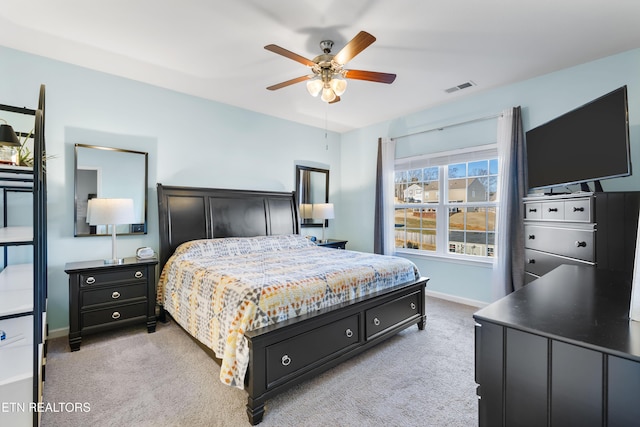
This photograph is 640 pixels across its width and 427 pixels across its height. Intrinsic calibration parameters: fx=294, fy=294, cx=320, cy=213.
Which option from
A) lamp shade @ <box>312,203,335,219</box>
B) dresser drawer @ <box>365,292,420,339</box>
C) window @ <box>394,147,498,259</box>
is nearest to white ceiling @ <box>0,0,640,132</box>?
window @ <box>394,147,498,259</box>

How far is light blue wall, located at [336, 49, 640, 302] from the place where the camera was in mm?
2904

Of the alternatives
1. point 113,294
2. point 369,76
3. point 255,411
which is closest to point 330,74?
point 369,76

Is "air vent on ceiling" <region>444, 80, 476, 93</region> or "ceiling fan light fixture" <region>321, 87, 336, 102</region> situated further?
"air vent on ceiling" <region>444, 80, 476, 93</region>

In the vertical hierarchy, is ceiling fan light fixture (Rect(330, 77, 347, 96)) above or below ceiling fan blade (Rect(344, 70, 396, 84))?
below

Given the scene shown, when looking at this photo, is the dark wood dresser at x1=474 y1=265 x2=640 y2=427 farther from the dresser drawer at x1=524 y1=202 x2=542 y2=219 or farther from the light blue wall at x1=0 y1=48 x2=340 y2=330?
the light blue wall at x1=0 y1=48 x2=340 y2=330

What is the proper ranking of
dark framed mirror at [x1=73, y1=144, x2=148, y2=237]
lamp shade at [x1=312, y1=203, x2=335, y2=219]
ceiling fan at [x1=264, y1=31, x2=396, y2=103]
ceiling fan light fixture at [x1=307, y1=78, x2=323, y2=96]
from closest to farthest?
1. ceiling fan at [x1=264, y1=31, x2=396, y2=103]
2. ceiling fan light fixture at [x1=307, y1=78, x2=323, y2=96]
3. dark framed mirror at [x1=73, y1=144, x2=148, y2=237]
4. lamp shade at [x1=312, y1=203, x2=335, y2=219]

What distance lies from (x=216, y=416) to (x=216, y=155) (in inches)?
124

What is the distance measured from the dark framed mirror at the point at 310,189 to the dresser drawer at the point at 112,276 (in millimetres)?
2569

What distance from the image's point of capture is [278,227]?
178 inches

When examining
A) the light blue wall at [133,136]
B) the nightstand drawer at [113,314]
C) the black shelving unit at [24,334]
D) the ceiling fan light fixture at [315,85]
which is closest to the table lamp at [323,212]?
the light blue wall at [133,136]

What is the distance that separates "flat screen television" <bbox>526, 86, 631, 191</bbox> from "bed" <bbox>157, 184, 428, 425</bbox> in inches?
65.4

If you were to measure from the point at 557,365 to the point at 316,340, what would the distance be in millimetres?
1666

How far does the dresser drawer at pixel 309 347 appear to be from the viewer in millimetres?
1939

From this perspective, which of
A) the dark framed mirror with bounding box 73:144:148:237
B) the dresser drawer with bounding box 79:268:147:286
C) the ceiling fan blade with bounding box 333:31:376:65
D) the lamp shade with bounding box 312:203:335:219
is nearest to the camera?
the ceiling fan blade with bounding box 333:31:376:65
